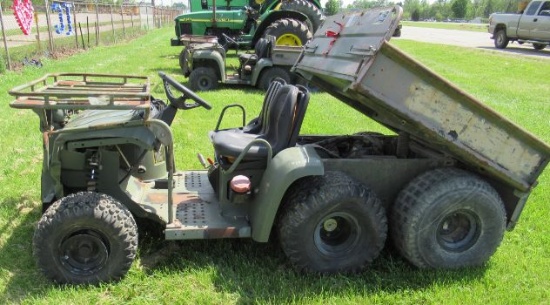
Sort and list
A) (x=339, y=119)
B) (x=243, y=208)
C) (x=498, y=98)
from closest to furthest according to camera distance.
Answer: (x=243, y=208), (x=339, y=119), (x=498, y=98)

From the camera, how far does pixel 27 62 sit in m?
13.5

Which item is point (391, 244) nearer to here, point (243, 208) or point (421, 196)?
point (421, 196)

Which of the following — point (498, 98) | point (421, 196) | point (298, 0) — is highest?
point (298, 0)

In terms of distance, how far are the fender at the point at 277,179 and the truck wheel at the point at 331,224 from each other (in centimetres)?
12

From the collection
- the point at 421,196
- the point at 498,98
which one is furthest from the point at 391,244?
the point at 498,98

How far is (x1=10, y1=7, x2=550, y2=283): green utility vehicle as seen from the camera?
3152 millimetres

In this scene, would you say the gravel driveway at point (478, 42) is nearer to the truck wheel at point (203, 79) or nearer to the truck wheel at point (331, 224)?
the truck wheel at point (203, 79)

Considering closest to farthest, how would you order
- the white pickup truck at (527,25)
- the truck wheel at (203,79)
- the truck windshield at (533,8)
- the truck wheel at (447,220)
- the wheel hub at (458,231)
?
1. the truck wheel at (447,220)
2. the wheel hub at (458,231)
3. the truck wheel at (203,79)
4. the white pickup truck at (527,25)
5. the truck windshield at (533,8)

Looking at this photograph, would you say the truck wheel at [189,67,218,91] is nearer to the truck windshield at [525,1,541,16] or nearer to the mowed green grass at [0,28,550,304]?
the mowed green grass at [0,28,550,304]

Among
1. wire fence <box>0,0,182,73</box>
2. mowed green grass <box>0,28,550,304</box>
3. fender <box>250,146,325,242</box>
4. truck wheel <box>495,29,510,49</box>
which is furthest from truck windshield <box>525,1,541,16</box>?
fender <box>250,146,325,242</box>

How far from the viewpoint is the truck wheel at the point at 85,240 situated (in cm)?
315

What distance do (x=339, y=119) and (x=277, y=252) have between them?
14.8 ft

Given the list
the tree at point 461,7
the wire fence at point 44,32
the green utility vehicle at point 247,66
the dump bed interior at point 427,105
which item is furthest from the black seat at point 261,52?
the tree at point 461,7

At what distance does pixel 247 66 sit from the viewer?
34.3 feet
